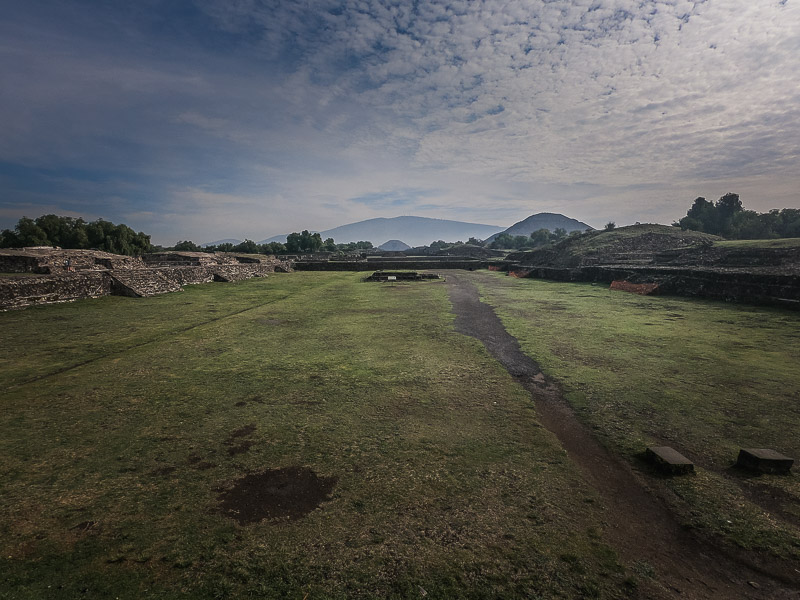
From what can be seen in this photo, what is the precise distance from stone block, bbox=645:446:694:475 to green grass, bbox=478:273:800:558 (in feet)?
0.30

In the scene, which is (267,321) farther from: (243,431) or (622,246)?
(622,246)

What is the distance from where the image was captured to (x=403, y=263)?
43688mm

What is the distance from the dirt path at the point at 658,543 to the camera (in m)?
2.38

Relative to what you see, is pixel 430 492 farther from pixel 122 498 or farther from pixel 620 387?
pixel 620 387

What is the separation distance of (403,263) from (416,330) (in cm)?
3415

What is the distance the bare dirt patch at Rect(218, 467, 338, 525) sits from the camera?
3.00 metres

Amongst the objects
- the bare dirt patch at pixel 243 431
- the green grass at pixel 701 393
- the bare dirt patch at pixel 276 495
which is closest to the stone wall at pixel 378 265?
the green grass at pixel 701 393

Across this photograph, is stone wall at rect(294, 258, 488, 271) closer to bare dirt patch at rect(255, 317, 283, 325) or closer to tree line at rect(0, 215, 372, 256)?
tree line at rect(0, 215, 372, 256)

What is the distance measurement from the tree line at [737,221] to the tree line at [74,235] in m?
79.5

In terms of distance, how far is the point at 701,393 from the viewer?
549 cm

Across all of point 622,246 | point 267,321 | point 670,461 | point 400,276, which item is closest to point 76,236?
point 400,276

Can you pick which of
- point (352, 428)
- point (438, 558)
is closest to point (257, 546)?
point (438, 558)

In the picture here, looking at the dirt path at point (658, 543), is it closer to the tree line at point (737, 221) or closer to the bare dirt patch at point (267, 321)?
the bare dirt patch at point (267, 321)

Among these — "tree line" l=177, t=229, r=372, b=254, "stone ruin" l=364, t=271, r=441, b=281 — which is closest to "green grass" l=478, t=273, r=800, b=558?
"stone ruin" l=364, t=271, r=441, b=281
